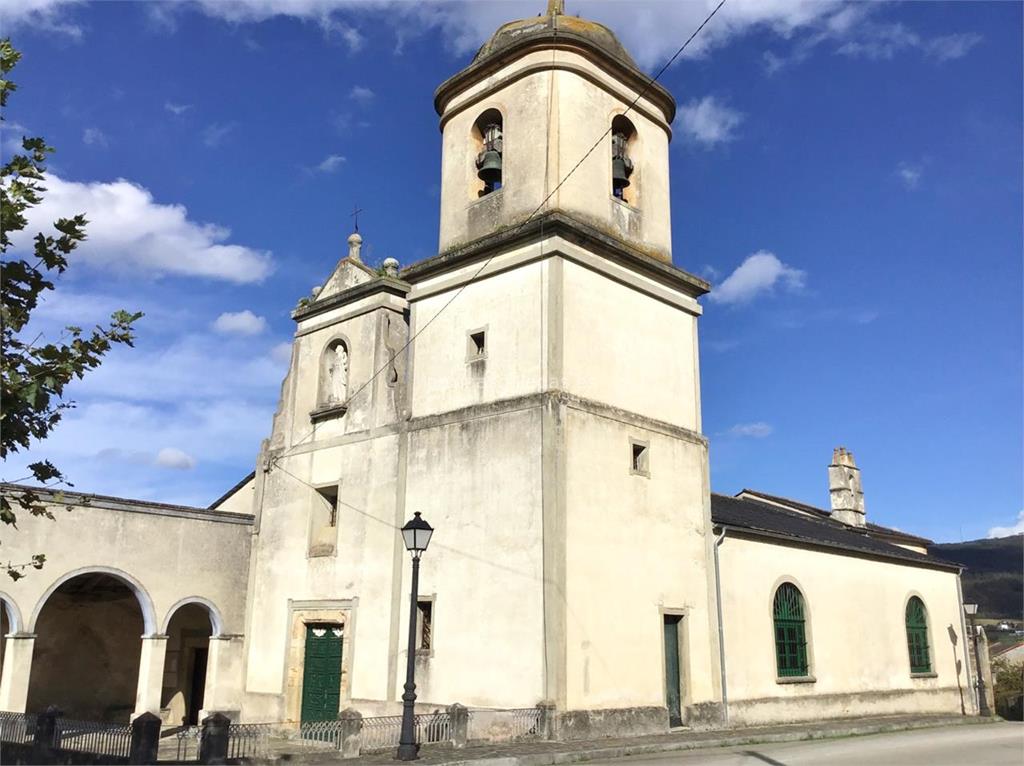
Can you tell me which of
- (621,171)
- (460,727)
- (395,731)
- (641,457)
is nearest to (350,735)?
(460,727)

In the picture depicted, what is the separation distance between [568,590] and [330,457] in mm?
6976

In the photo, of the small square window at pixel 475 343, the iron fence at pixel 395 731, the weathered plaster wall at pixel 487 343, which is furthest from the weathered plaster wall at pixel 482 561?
the small square window at pixel 475 343

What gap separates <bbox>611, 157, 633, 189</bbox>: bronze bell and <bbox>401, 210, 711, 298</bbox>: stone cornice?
5.59ft

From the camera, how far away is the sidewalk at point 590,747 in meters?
11.1

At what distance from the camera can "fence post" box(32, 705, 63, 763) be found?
38.5ft

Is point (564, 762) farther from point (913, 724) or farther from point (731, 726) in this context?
point (913, 724)

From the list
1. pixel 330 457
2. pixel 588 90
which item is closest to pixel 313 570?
pixel 330 457

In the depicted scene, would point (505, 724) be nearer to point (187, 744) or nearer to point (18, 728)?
point (187, 744)

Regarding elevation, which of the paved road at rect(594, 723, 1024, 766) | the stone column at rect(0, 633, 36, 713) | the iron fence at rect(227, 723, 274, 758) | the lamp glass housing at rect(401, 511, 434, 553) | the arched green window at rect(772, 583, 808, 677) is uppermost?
the lamp glass housing at rect(401, 511, 434, 553)

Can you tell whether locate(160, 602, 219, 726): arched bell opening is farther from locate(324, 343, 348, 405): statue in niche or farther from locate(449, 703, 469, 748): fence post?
locate(449, 703, 469, 748): fence post

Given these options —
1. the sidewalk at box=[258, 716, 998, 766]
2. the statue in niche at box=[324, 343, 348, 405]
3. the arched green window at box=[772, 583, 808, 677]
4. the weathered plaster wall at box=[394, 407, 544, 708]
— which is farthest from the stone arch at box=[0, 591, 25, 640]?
the arched green window at box=[772, 583, 808, 677]

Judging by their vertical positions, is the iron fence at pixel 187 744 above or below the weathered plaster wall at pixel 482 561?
below

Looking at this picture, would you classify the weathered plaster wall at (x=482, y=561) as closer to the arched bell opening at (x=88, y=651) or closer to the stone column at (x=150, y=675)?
the stone column at (x=150, y=675)

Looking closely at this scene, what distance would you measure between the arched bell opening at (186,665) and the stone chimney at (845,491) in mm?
22637
